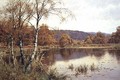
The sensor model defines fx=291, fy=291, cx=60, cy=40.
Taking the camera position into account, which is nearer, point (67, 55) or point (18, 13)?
point (18, 13)

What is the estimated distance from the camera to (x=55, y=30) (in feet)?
64.7

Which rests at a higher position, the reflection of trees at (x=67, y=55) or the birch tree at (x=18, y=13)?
the birch tree at (x=18, y=13)

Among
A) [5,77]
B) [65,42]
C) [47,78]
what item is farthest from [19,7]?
[65,42]

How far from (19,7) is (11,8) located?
0.88 metres

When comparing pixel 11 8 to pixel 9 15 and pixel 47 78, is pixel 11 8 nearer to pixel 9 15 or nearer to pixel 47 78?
pixel 9 15

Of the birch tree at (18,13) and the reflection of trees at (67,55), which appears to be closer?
the birch tree at (18,13)

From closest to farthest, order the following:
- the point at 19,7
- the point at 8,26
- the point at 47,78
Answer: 1. the point at 47,78
2. the point at 19,7
3. the point at 8,26

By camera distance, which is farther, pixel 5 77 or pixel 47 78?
pixel 47 78

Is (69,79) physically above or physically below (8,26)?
below

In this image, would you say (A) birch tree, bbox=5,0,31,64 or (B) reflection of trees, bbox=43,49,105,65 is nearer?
(A) birch tree, bbox=5,0,31,64

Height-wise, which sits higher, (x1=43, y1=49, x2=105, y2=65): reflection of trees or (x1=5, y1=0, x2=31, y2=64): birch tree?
(x1=5, y1=0, x2=31, y2=64): birch tree

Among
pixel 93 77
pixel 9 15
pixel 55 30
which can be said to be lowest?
pixel 93 77

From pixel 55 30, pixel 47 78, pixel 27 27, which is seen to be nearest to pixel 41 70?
pixel 47 78

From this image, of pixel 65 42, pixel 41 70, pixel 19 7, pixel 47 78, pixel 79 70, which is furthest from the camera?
pixel 65 42
